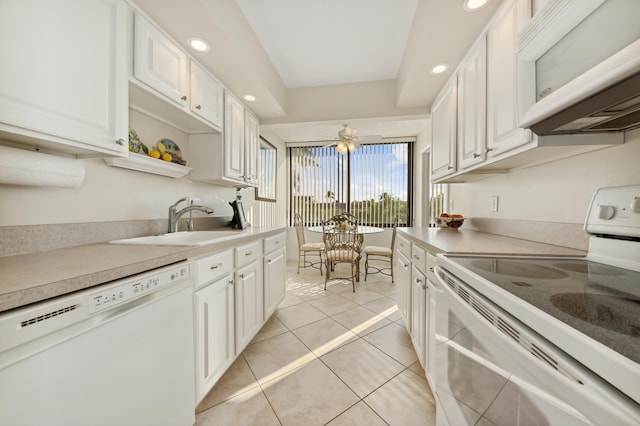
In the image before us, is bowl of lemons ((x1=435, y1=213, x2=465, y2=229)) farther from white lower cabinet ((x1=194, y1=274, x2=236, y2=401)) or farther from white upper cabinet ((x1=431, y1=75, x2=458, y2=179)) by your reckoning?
white lower cabinet ((x1=194, y1=274, x2=236, y2=401))

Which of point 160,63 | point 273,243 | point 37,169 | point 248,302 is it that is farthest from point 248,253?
point 160,63

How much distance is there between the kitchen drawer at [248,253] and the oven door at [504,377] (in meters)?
1.23

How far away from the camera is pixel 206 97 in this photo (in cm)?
190

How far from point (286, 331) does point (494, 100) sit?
2.30 m

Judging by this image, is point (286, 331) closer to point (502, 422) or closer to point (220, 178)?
point (220, 178)

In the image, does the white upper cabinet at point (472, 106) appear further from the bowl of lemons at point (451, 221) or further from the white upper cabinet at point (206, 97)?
the white upper cabinet at point (206, 97)

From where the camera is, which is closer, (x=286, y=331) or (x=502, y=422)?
(x=502, y=422)

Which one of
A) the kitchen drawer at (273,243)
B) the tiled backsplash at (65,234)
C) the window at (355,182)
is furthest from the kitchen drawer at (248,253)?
the window at (355,182)

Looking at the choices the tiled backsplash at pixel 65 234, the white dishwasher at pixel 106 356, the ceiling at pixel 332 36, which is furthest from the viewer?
the ceiling at pixel 332 36

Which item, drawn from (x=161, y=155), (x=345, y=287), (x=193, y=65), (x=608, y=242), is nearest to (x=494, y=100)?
(x=608, y=242)

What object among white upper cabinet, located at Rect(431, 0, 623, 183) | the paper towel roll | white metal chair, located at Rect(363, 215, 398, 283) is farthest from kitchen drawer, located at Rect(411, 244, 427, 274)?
the paper towel roll

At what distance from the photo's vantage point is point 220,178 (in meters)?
2.11

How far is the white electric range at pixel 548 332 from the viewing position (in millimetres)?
342

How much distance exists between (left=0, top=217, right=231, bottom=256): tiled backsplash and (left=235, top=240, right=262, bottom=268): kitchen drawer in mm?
642
